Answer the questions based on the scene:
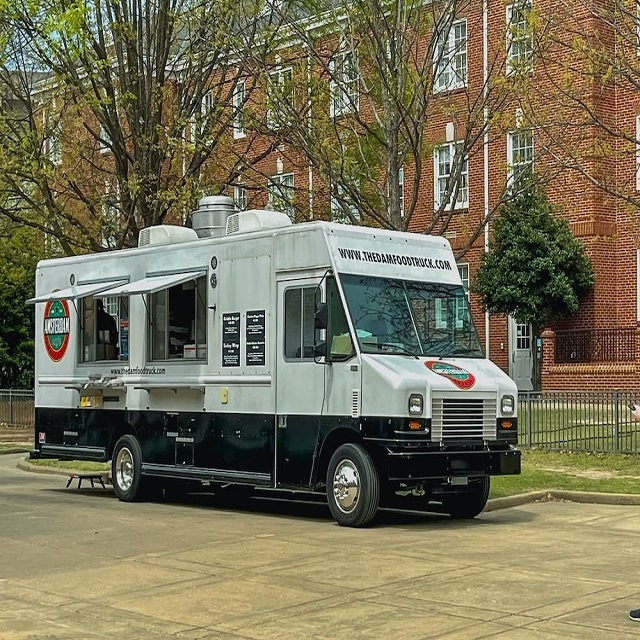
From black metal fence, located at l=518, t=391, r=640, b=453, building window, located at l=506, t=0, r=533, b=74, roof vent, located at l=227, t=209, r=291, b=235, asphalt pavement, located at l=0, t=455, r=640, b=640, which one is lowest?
asphalt pavement, located at l=0, t=455, r=640, b=640

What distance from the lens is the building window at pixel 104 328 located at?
1711 centimetres

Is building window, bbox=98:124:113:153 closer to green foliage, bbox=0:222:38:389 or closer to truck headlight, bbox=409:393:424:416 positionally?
green foliage, bbox=0:222:38:389

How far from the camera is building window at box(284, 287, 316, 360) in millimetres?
14164

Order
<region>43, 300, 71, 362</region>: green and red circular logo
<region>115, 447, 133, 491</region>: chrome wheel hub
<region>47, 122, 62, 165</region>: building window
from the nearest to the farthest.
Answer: <region>115, 447, 133, 491</region>: chrome wheel hub → <region>43, 300, 71, 362</region>: green and red circular logo → <region>47, 122, 62, 165</region>: building window

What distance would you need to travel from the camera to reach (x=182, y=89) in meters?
22.0

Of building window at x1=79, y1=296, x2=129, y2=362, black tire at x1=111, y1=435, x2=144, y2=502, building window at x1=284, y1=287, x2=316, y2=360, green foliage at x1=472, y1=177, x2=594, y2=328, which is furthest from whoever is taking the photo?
green foliage at x1=472, y1=177, x2=594, y2=328

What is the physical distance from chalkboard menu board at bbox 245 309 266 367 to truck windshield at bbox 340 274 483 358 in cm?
146

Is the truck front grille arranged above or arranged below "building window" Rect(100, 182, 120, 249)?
below

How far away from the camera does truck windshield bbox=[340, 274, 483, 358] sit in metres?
13.8

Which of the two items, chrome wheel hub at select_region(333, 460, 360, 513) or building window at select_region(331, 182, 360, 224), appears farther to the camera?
building window at select_region(331, 182, 360, 224)

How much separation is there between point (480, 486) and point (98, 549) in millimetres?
4678

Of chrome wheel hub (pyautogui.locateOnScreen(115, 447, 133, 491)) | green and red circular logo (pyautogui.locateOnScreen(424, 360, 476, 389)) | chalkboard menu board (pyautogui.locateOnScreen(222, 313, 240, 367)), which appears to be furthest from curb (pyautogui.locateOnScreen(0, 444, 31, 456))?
green and red circular logo (pyautogui.locateOnScreen(424, 360, 476, 389))

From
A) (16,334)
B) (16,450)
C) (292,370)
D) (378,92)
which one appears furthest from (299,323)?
(16,334)

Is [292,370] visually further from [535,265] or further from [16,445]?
[535,265]
